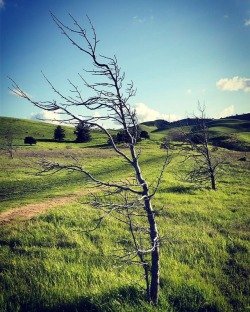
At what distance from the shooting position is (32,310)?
5.86 meters

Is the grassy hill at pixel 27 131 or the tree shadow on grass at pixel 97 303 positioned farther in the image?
the grassy hill at pixel 27 131

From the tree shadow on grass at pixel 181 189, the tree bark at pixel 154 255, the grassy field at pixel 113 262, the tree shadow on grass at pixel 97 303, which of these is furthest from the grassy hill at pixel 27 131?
the tree bark at pixel 154 255

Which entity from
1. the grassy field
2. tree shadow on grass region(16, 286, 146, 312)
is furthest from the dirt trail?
tree shadow on grass region(16, 286, 146, 312)

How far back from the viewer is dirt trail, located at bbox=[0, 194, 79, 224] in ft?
41.1

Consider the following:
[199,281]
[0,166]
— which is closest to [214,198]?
[199,281]

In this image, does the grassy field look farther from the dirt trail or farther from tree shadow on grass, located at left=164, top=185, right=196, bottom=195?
tree shadow on grass, located at left=164, top=185, right=196, bottom=195

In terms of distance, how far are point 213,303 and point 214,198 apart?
1160 centimetres

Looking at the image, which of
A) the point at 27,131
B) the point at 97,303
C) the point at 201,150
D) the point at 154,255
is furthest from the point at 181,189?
the point at 27,131

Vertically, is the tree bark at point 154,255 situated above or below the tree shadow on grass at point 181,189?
above

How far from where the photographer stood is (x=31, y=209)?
13992 mm

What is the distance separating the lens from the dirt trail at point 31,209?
12.5m

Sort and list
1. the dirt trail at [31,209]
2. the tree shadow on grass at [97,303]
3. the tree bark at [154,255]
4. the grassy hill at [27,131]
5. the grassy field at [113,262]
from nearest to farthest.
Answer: the tree bark at [154,255] < the tree shadow on grass at [97,303] < the grassy field at [113,262] < the dirt trail at [31,209] < the grassy hill at [27,131]

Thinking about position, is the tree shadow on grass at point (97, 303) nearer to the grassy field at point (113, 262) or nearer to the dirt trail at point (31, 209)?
the grassy field at point (113, 262)

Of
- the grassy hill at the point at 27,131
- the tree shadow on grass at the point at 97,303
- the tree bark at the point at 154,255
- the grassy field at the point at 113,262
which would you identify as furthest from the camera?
the grassy hill at the point at 27,131
